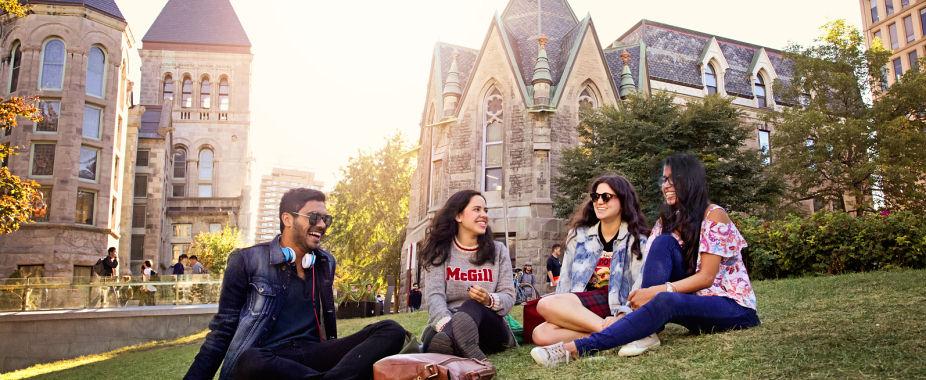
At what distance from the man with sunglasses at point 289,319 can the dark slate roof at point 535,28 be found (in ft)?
71.6

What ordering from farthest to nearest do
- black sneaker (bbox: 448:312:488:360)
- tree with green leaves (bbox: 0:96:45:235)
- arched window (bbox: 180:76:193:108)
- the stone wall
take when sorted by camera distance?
arched window (bbox: 180:76:193:108)
the stone wall
tree with green leaves (bbox: 0:96:45:235)
black sneaker (bbox: 448:312:488:360)

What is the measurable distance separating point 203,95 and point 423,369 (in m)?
67.4

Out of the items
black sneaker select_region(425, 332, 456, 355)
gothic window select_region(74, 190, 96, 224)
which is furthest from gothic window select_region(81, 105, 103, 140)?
black sneaker select_region(425, 332, 456, 355)

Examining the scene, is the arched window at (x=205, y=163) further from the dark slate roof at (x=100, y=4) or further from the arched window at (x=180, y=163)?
the dark slate roof at (x=100, y=4)

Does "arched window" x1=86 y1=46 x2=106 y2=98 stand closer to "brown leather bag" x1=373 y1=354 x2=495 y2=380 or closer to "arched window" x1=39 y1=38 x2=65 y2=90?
"arched window" x1=39 y1=38 x2=65 y2=90

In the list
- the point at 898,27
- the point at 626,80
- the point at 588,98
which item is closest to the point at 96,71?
the point at 588,98

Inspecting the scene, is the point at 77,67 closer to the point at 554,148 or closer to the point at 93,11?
the point at 93,11

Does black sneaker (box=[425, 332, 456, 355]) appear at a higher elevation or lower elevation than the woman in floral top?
lower

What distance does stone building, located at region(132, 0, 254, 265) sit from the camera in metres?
63.2

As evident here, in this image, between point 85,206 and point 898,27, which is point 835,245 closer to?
point 85,206

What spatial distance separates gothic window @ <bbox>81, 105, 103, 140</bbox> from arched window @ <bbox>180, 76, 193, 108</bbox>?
3054 centimetres

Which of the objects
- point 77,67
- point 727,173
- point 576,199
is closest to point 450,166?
point 576,199

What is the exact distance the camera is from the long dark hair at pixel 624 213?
6.05 meters

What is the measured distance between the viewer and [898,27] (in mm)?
58219
